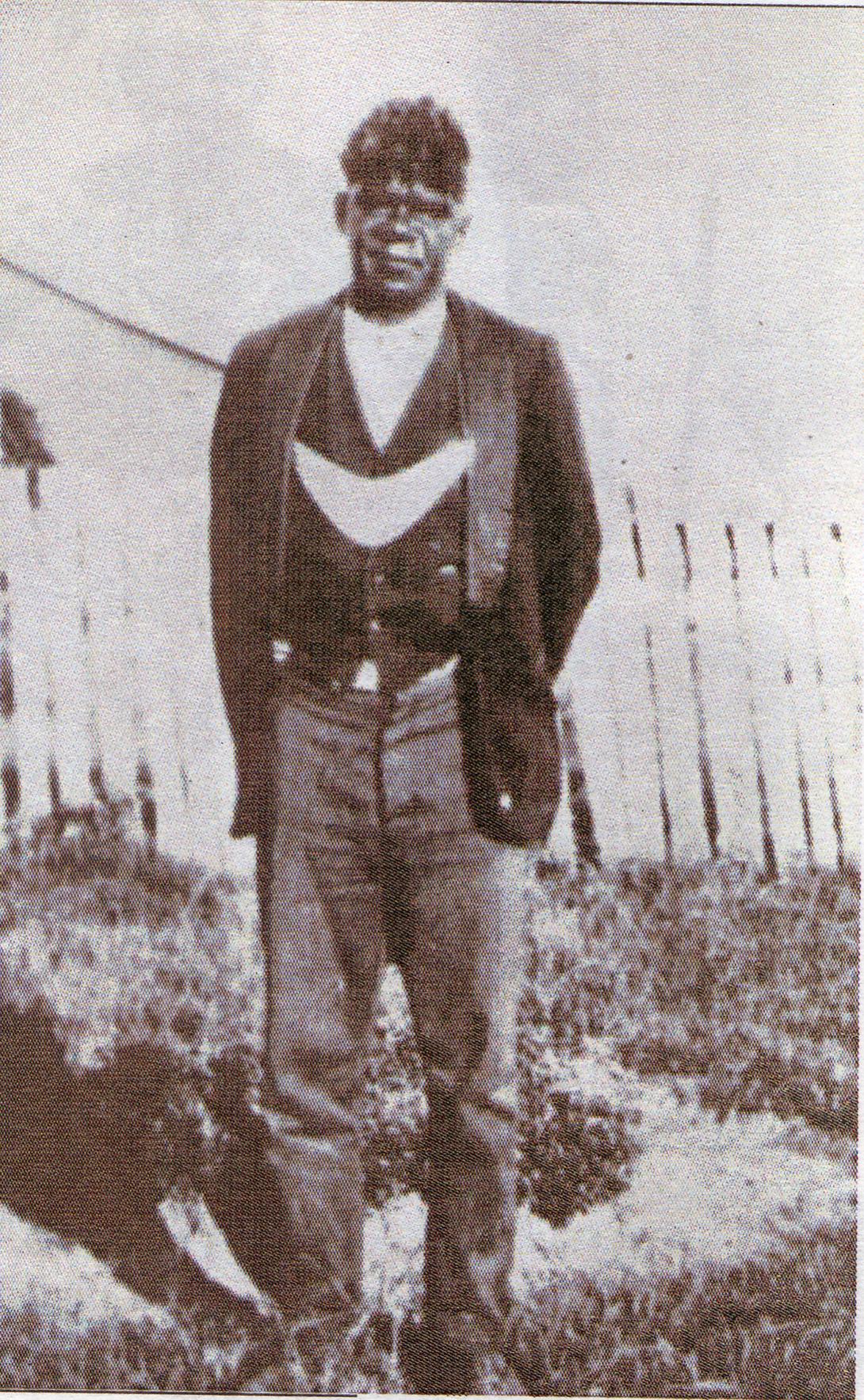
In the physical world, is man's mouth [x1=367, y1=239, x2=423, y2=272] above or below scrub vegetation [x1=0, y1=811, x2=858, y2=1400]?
above

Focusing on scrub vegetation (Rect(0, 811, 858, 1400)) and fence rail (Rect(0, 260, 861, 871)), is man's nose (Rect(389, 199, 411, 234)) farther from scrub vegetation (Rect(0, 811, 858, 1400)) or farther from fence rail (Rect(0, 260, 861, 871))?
scrub vegetation (Rect(0, 811, 858, 1400))

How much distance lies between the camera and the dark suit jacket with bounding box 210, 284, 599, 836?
112 inches

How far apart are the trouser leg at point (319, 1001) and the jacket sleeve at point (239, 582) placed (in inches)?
3.5

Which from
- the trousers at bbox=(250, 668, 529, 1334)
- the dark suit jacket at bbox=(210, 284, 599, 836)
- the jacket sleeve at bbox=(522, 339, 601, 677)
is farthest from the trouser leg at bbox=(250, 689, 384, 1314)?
the jacket sleeve at bbox=(522, 339, 601, 677)

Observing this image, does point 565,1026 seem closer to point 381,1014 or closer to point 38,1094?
point 381,1014

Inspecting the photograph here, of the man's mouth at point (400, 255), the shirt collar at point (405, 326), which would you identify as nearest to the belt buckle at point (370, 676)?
the shirt collar at point (405, 326)

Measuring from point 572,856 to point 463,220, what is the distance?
1.35 m

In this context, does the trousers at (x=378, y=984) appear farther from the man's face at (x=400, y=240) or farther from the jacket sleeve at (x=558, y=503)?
the man's face at (x=400, y=240)

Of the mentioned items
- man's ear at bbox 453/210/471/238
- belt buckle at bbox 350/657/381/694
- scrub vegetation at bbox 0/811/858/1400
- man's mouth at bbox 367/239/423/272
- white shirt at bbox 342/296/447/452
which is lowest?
scrub vegetation at bbox 0/811/858/1400

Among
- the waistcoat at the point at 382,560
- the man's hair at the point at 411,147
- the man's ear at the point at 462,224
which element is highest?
the man's hair at the point at 411,147

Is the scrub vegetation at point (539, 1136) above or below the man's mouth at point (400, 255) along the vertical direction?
below

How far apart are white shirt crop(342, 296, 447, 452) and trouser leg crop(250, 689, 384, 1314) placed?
62cm

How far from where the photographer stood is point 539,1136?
2.82 meters

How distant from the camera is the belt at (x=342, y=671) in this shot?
110 inches
